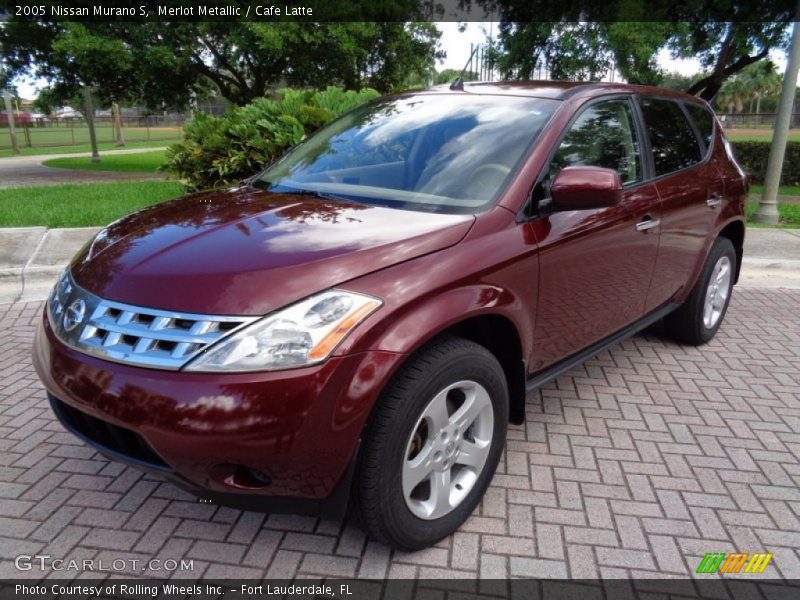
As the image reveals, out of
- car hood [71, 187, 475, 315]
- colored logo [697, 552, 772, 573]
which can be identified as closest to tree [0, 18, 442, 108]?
car hood [71, 187, 475, 315]

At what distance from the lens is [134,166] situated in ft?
65.1

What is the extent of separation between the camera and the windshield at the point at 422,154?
2846mm

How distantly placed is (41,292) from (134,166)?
15.6m

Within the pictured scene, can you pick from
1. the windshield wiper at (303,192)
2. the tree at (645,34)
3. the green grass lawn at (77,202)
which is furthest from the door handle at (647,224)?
the tree at (645,34)

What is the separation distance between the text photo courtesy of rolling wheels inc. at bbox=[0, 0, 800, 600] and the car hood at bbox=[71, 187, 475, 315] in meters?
0.01

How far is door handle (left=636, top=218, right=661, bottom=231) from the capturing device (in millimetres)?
3422

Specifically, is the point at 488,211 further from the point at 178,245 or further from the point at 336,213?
the point at 178,245

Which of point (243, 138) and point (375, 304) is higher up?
point (243, 138)

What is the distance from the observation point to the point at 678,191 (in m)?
3.81

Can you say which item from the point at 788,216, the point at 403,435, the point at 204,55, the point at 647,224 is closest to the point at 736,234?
the point at 647,224

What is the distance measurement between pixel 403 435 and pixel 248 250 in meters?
0.85

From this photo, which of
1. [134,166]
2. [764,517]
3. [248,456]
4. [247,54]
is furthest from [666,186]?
[134,166]

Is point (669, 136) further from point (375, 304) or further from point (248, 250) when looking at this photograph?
point (248, 250)

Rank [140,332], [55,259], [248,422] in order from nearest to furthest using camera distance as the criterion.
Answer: [248,422], [140,332], [55,259]
